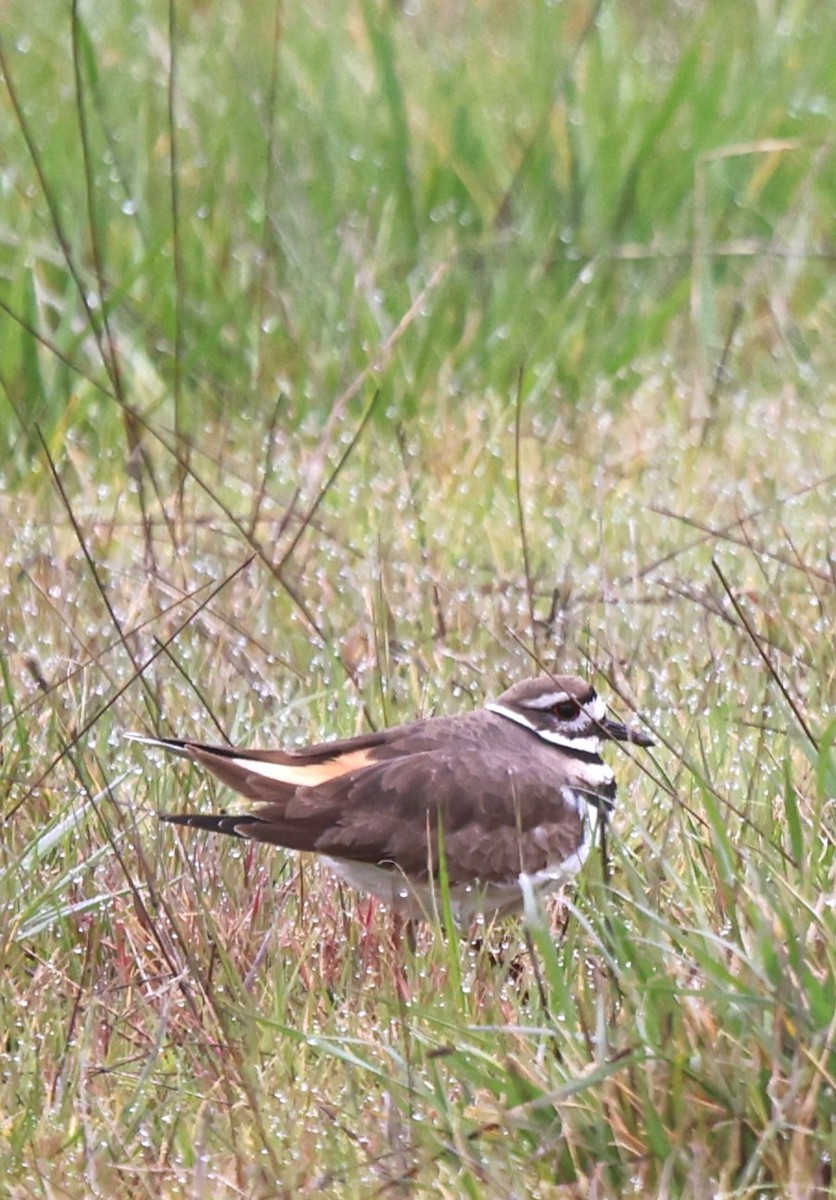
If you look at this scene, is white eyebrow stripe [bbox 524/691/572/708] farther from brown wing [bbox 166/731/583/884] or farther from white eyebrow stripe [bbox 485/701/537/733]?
brown wing [bbox 166/731/583/884]

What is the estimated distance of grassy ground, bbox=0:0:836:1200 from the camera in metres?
2.70

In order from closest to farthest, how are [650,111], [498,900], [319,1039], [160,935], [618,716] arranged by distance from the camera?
[319,1039] → [160,935] → [498,900] → [618,716] → [650,111]

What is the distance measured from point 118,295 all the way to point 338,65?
1.80 m

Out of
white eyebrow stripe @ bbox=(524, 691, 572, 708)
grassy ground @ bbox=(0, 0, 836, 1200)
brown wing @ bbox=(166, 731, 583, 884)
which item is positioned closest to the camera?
grassy ground @ bbox=(0, 0, 836, 1200)

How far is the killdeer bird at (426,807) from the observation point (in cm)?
353

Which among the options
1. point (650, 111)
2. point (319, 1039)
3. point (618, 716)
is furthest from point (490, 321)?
point (319, 1039)

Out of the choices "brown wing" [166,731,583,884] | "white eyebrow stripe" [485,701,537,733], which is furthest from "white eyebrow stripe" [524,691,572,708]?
"brown wing" [166,731,583,884]

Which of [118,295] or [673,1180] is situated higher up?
[118,295]

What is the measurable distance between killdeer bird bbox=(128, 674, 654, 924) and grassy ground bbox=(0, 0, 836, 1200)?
0.10 m

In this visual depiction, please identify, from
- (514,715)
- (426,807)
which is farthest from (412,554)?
(426,807)

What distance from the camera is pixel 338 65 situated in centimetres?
716

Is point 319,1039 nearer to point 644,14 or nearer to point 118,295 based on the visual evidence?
point 118,295

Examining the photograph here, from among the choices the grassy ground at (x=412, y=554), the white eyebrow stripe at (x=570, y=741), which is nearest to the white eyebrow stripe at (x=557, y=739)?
the white eyebrow stripe at (x=570, y=741)

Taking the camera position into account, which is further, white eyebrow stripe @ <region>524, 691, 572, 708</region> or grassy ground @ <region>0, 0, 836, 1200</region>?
white eyebrow stripe @ <region>524, 691, 572, 708</region>
